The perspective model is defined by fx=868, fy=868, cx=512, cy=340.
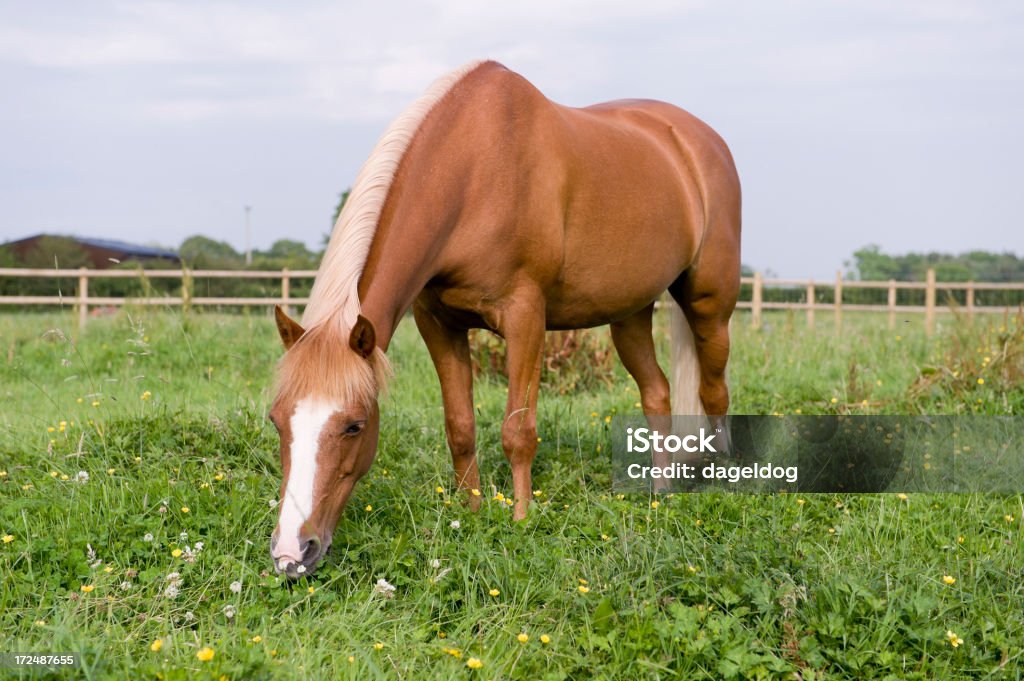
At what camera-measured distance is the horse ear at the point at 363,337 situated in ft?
9.52

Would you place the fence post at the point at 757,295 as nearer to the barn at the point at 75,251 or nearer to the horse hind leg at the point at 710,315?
the horse hind leg at the point at 710,315

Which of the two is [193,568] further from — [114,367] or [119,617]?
[114,367]

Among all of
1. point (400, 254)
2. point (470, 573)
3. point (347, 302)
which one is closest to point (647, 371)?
point (400, 254)

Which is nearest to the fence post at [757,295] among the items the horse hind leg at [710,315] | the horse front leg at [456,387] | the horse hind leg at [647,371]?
the horse hind leg at [710,315]

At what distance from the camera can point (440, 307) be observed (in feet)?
12.9

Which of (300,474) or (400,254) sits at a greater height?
(400,254)

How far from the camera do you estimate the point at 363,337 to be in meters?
2.96

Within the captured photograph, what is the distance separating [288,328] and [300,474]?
523 mm

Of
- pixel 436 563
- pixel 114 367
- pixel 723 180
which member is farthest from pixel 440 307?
pixel 114 367

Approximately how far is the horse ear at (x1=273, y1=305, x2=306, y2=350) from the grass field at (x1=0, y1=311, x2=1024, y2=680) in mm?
768

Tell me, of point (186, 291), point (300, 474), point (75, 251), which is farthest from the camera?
point (75, 251)

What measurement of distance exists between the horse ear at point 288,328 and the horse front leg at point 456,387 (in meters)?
1.06

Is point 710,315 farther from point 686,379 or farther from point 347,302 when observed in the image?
point 347,302

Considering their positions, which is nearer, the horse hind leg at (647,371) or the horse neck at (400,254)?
the horse neck at (400,254)
